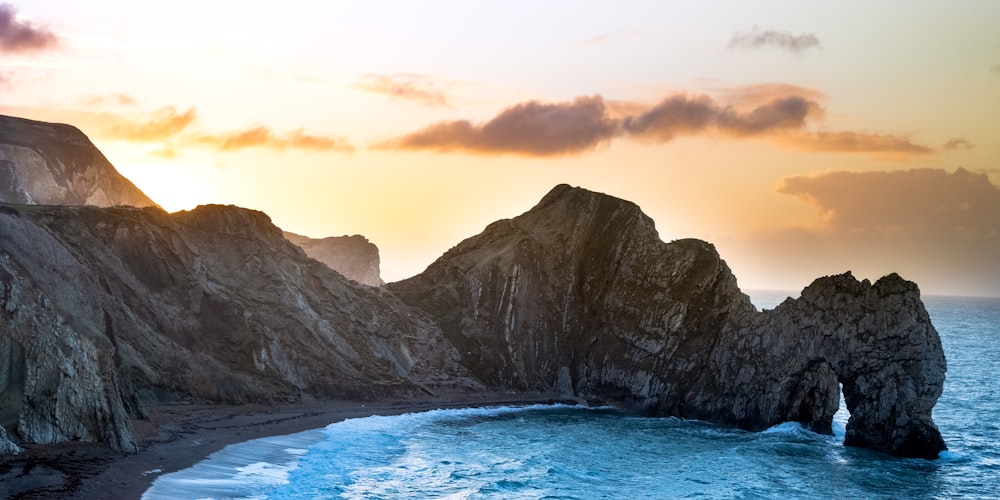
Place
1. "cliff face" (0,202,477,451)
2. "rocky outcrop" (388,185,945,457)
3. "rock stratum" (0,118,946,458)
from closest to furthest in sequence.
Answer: "cliff face" (0,202,477,451), "rock stratum" (0,118,946,458), "rocky outcrop" (388,185,945,457)

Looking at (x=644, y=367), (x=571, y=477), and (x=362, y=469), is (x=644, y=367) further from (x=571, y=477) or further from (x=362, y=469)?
(x=362, y=469)

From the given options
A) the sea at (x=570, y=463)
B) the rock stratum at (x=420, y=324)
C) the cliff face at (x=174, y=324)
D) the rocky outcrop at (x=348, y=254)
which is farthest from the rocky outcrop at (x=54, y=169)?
the sea at (x=570, y=463)

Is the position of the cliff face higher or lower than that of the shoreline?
higher

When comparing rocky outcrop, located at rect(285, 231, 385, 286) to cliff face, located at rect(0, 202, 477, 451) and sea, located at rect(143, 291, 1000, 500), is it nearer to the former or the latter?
cliff face, located at rect(0, 202, 477, 451)

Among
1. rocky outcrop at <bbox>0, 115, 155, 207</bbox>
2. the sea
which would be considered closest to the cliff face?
the sea

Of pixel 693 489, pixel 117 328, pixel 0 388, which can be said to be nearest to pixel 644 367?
pixel 693 489

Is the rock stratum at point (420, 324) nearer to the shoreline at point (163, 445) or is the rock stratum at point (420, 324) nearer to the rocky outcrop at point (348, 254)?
the shoreline at point (163, 445)
